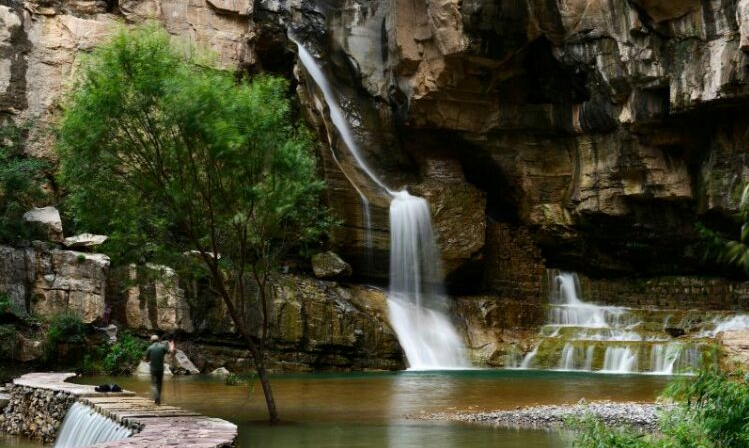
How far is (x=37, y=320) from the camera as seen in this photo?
24.8 meters

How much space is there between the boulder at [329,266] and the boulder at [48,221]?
28.4 ft

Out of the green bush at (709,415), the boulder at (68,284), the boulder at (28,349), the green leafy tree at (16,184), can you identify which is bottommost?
the boulder at (28,349)

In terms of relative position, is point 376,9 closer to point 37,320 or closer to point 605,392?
point 37,320

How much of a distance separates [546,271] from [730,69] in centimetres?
1208

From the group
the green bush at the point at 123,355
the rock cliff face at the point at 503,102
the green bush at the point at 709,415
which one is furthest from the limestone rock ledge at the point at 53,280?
the green bush at the point at 709,415

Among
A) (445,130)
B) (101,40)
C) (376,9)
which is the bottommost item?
(445,130)

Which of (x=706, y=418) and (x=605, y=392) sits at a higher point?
(x=706, y=418)

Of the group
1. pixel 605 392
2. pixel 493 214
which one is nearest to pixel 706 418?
pixel 605 392

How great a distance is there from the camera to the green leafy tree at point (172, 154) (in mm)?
13930

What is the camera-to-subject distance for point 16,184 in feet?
87.8

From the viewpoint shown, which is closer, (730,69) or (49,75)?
(730,69)

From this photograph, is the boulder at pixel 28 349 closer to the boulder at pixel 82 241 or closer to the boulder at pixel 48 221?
the boulder at pixel 82 241

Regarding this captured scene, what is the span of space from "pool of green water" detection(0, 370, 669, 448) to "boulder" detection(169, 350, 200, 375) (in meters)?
1.26

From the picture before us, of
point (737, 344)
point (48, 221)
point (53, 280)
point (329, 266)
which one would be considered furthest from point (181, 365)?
point (737, 344)
